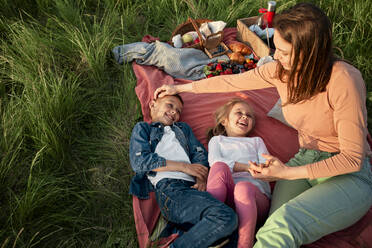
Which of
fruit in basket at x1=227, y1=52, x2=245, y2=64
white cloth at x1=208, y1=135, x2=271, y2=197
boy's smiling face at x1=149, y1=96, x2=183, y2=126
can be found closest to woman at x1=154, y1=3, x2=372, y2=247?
white cloth at x1=208, y1=135, x2=271, y2=197

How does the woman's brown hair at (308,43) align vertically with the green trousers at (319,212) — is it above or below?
above

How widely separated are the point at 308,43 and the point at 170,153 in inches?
61.4

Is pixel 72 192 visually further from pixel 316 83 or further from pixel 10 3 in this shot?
pixel 10 3

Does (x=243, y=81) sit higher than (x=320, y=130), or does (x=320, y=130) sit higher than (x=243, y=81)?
(x=243, y=81)

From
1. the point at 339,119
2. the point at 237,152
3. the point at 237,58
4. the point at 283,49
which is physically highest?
the point at 283,49

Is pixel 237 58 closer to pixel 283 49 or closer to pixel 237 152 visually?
pixel 237 152

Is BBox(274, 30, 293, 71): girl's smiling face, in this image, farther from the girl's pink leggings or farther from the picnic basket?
the picnic basket

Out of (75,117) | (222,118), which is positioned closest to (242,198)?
(222,118)

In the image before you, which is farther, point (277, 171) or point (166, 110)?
point (166, 110)

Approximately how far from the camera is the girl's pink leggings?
2172 mm

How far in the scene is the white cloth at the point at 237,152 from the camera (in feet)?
8.80

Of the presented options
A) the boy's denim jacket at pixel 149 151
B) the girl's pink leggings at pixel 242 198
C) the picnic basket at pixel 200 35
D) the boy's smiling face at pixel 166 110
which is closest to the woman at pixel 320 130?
the girl's pink leggings at pixel 242 198

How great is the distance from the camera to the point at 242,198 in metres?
2.27

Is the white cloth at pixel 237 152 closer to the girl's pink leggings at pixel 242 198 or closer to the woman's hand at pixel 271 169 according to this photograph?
the girl's pink leggings at pixel 242 198
